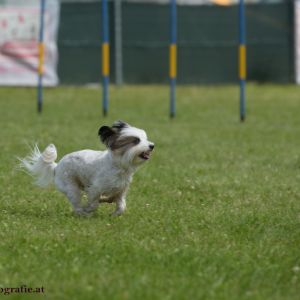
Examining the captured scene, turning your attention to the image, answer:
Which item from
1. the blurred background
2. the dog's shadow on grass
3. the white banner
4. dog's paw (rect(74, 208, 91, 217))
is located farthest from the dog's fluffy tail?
the blurred background

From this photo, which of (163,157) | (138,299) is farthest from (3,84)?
(138,299)

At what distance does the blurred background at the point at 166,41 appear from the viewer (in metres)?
27.6

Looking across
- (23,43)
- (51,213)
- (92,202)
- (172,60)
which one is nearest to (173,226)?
(92,202)

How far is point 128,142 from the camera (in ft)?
25.2

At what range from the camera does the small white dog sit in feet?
25.2

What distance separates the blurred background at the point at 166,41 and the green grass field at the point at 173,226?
10.7 m

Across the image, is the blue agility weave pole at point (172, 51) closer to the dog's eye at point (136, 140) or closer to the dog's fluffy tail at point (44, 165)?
the dog's fluffy tail at point (44, 165)

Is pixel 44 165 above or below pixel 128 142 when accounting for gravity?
below

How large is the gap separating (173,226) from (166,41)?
68.9 ft

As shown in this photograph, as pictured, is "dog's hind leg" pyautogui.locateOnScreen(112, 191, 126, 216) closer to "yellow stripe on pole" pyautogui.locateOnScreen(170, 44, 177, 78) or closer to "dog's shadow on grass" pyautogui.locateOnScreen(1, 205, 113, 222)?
"dog's shadow on grass" pyautogui.locateOnScreen(1, 205, 113, 222)

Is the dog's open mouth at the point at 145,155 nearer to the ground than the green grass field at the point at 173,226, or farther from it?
farther from it

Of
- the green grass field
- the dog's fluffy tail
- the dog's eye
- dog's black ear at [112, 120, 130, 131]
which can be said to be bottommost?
the green grass field

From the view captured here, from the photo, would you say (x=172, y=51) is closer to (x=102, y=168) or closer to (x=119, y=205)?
(x=119, y=205)

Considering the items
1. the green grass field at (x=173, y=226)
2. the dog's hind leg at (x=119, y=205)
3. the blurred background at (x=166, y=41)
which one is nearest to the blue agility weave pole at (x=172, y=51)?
the green grass field at (x=173, y=226)
